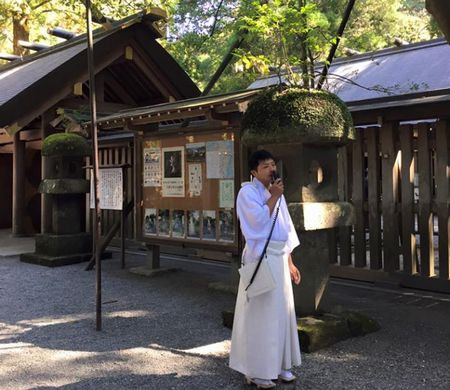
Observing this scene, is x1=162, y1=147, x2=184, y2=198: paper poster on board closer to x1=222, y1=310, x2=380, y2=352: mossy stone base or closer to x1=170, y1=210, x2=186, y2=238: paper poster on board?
x1=170, y1=210, x2=186, y2=238: paper poster on board

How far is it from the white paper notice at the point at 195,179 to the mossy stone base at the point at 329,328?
94.8 inches

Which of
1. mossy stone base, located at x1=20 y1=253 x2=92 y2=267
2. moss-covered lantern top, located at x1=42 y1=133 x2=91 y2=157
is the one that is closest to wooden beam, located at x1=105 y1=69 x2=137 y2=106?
moss-covered lantern top, located at x1=42 y1=133 x2=91 y2=157

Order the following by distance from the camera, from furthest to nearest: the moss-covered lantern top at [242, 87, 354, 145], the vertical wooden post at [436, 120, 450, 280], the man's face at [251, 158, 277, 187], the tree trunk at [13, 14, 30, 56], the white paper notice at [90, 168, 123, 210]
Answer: the tree trunk at [13, 14, 30, 56]
the white paper notice at [90, 168, 123, 210]
the vertical wooden post at [436, 120, 450, 280]
the moss-covered lantern top at [242, 87, 354, 145]
the man's face at [251, 158, 277, 187]

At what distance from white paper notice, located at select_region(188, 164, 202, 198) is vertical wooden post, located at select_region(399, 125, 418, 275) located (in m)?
2.80

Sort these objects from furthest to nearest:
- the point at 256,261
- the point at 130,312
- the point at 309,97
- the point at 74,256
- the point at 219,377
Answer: the point at 74,256, the point at 130,312, the point at 309,97, the point at 219,377, the point at 256,261

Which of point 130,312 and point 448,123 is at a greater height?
point 448,123

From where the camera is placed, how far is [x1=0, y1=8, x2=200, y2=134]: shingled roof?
33.6 feet

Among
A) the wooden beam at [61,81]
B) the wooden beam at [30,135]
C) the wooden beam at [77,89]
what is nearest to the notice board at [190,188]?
the wooden beam at [61,81]

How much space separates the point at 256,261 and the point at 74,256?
20.7 feet

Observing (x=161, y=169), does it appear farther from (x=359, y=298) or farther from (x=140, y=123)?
(x=359, y=298)

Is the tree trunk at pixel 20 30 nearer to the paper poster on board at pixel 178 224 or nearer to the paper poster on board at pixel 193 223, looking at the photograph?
the paper poster on board at pixel 178 224

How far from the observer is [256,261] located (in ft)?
11.5

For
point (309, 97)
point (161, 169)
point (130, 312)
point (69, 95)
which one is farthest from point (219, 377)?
point (69, 95)

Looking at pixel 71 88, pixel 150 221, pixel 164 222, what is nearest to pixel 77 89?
pixel 71 88
